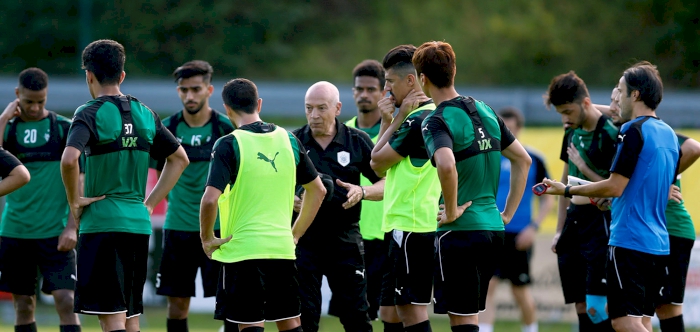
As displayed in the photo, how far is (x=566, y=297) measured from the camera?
29.9 feet

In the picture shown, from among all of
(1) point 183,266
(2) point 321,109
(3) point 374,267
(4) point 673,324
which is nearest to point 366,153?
(2) point 321,109

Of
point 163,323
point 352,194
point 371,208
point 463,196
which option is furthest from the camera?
point 163,323

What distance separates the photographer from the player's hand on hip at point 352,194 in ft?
25.4

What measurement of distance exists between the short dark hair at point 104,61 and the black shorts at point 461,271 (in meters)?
2.68

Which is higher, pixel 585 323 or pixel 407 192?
pixel 407 192

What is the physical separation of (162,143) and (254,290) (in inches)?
60.8

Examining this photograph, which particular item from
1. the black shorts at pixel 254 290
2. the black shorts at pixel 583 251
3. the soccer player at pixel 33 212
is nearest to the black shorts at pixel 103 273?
the black shorts at pixel 254 290

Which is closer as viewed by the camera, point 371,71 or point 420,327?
point 420,327

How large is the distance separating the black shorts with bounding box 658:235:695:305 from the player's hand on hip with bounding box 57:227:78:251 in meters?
5.13

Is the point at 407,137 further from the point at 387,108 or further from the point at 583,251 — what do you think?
the point at 583,251

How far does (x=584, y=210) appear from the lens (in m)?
8.80

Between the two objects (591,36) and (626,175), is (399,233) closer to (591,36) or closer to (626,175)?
(626,175)

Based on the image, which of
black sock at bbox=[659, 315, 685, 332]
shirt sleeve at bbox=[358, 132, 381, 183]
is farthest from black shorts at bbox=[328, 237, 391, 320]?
black sock at bbox=[659, 315, 685, 332]

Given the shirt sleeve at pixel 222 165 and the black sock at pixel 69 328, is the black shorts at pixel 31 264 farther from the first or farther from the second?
the shirt sleeve at pixel 222 165
